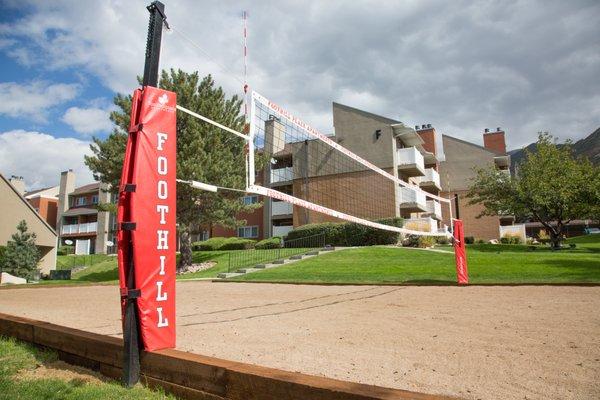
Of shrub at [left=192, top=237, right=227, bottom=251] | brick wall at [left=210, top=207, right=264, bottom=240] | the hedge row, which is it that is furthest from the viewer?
brick wall at [left=210, top=207, right=264, bottom=240]

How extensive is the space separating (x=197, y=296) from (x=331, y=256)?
10154 mm

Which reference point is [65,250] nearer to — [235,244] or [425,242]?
[235,244]

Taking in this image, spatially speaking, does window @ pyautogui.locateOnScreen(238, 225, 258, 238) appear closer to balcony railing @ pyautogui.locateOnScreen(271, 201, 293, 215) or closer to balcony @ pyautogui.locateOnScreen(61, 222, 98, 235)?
balcony railing @ pyautogui.locateOnScreen(271, 201, 293, 215)

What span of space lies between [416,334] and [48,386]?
4.57 meters

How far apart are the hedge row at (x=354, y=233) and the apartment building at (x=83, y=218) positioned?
95.5 ft

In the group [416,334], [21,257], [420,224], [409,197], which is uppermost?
[409,197]

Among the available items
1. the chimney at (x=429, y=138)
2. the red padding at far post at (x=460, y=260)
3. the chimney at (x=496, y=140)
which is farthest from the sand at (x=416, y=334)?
the chimney at (x=496, y=140)

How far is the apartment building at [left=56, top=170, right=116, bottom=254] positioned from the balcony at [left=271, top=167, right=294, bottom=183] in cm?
2223

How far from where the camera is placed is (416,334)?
→ 605 cm

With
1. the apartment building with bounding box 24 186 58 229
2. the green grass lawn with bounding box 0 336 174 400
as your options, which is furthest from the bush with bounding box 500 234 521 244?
the apartment building with bounding box 24 186 58 229

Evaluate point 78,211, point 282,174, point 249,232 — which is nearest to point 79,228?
point 78,211

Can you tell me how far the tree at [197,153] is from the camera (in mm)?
21734

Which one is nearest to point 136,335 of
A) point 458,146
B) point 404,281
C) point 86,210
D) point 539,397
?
point 539,397

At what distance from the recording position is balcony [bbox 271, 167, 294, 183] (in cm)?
3550
